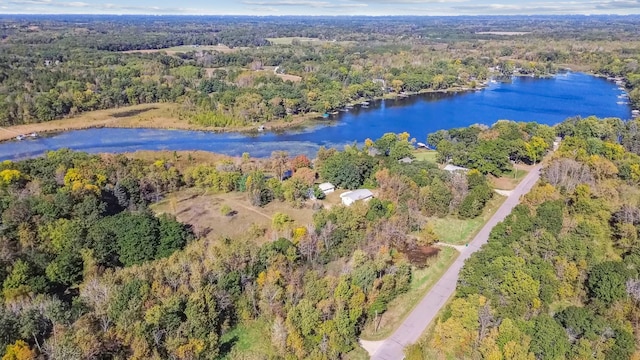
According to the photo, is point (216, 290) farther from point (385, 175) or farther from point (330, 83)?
point (330, 83)

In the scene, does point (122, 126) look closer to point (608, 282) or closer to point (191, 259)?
point (191, 259)

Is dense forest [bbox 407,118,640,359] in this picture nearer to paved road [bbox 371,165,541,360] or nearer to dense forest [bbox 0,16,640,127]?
paved road [bbox 371,165,541,360]

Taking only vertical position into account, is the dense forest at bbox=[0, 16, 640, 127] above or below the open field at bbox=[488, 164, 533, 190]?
above

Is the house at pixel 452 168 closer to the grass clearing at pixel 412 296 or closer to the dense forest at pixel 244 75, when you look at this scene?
the grass clearing at pixel 412 296

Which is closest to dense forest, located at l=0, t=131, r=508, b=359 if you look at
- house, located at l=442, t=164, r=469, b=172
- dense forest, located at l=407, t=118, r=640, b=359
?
house, located at l=442, t=164, r=469, b=172

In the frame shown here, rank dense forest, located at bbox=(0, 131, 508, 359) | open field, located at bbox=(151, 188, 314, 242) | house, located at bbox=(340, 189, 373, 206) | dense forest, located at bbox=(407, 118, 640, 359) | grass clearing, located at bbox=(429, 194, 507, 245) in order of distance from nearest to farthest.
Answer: dense forest, located at bbox=(407, 118, 640, 359)
dense forest, located at bbox=(0, 131, 508, 359)
grass clearing, located at bbox=(429, 194, 507, 245)
open field, located at bbox=(151, 188, 314, 242)
house, located at bbox=(340, 189, 373, 206)

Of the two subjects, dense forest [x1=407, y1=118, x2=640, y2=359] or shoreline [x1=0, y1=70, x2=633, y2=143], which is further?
shoreline [x1=0, y1=70, x2=633, y2=143]
